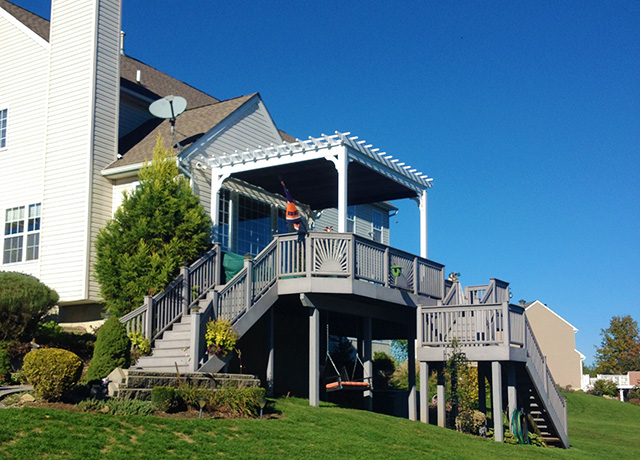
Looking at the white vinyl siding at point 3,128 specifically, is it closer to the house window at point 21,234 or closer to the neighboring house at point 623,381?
the house window at point 21,234

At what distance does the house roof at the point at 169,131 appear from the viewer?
19000mm

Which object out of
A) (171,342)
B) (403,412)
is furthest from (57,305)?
(403,412)

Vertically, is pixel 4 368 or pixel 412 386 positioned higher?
pixel 4 368

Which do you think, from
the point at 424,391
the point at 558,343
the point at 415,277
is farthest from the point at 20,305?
the point at 558,343

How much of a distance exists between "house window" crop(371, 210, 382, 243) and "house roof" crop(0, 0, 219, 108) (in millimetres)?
7399

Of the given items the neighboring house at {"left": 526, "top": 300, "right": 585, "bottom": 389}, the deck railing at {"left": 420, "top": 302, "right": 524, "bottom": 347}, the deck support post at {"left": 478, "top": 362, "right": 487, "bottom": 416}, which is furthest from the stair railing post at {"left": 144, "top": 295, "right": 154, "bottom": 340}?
the neighboring house at {"left": 526, "top": 300, "right": 585, "bottom": 389}

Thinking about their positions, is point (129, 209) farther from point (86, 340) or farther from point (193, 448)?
point (193, 448)

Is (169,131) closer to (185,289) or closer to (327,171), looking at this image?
(327,171)

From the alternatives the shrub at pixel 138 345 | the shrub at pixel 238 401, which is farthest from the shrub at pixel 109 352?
the shrub at pixel 238 401

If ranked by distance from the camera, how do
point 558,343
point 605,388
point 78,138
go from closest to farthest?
point 78,138 < point 605,388 < point 558,343

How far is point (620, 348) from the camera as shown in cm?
6588

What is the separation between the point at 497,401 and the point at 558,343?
45085 millimetres

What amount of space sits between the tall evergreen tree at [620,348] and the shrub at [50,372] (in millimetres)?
60522

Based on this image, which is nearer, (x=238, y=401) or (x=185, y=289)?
(x=238, y=401)
